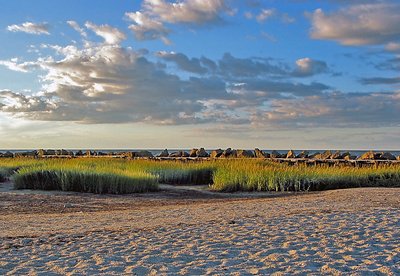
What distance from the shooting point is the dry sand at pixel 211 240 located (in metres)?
7.32

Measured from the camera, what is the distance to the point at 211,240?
904cm

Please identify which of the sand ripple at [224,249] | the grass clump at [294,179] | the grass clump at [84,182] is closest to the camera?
the sand ripple at [224,249]

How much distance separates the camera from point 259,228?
10086 mm

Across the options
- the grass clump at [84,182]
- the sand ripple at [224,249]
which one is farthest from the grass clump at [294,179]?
the sand ripple at [224,249]

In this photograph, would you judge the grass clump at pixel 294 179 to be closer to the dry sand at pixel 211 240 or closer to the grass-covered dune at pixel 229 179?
the grass-covered dune at pixel 229 179

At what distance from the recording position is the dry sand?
24.0 feet

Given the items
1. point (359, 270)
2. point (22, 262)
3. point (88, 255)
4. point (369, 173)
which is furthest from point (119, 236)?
point (369, 173)

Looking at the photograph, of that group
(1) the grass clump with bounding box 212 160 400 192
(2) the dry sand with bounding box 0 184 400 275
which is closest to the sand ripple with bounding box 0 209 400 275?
(2) the dry sand with bounding box 0 184 400 275

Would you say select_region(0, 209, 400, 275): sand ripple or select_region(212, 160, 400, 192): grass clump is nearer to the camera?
select_region(0, 209, 400, 275): sand ripple

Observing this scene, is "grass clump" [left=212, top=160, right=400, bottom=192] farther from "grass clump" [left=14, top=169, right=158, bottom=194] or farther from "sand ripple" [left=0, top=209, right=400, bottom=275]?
"sand ripple" [left=0, top=209, right=400, bottom=275]

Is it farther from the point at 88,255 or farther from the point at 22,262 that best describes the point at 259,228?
the point at 22,262

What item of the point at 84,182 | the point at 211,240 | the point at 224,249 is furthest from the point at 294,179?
the point at 224,249

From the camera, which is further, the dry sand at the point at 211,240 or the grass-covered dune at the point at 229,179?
the grass-covered dune at the point at 229,179

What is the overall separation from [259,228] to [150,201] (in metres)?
8.08
